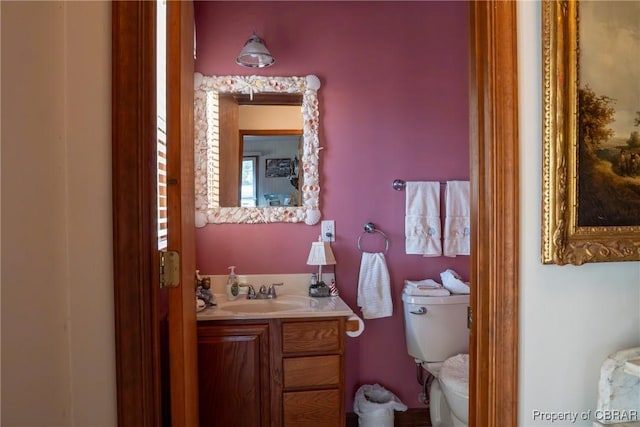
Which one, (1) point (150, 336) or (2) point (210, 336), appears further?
(2) point (210, 336)

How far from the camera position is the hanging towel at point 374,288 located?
7.51 ft

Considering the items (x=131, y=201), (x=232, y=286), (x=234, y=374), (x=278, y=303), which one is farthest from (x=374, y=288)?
(x=131, y=201)

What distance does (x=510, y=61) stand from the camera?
94 cm

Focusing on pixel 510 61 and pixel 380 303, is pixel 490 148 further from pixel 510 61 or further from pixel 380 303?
pixel 380 303

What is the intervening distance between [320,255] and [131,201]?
1438 mm

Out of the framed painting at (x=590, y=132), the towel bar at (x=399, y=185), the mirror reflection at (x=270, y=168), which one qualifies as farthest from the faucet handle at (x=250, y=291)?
the framed painting at (x=590, y=132)

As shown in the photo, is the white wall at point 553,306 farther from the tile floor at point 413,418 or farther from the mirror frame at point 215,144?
the tile floor at point 413,418

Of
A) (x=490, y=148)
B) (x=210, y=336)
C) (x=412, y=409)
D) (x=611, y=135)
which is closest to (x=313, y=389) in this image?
(x=210, y=336)

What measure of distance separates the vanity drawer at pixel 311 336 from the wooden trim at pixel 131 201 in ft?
3.26

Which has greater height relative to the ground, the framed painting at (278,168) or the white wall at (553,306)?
the framed painting at (278,168)

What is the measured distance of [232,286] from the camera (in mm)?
2217

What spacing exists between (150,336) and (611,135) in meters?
1.17

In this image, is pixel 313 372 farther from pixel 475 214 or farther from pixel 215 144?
pixel 215 144

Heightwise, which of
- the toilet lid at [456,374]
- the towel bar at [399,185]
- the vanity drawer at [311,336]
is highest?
the towel bar at [399,185]
